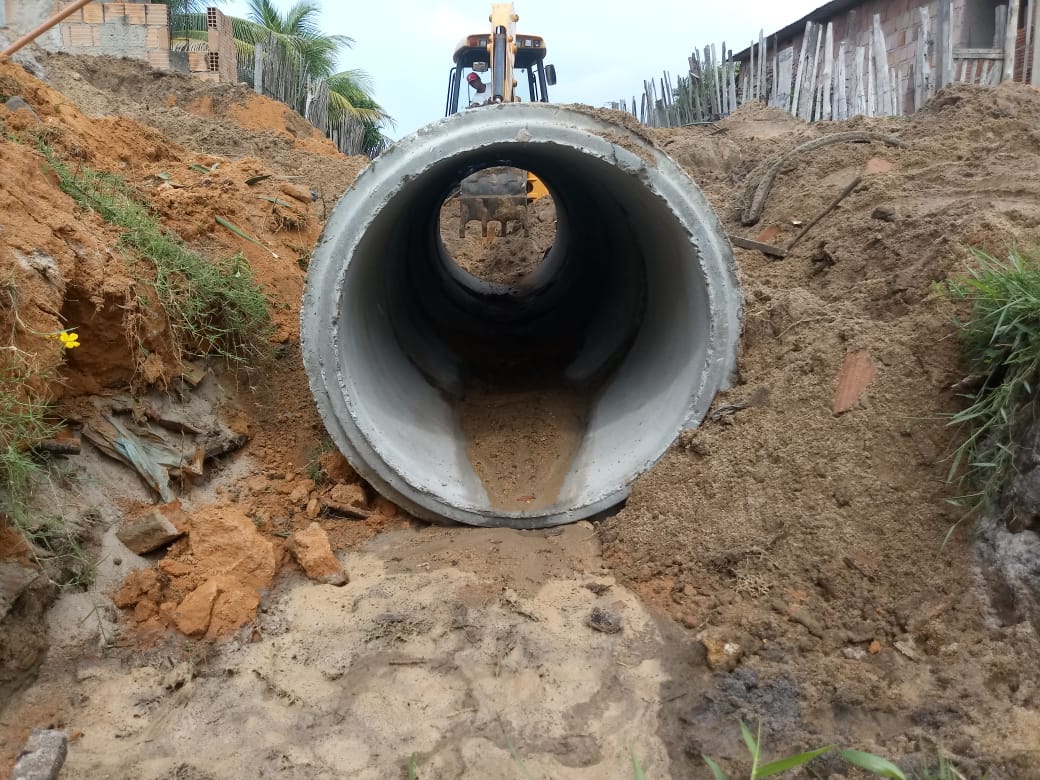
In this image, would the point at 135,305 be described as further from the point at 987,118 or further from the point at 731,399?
the point at 987,118

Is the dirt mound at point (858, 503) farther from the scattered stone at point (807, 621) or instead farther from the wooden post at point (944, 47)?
the wooden post at point (944, 47)

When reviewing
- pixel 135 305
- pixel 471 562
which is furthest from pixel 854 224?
pixel 135 305

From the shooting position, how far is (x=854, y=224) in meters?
3.98

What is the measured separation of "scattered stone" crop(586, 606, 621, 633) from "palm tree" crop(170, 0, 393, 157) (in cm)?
1234

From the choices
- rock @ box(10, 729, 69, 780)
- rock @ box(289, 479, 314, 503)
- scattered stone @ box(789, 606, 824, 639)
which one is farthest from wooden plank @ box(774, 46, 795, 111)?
rock @ box(10, 729, 69, 780)

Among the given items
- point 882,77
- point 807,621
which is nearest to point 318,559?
point 807,621

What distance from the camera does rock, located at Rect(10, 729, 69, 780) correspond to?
188 cm

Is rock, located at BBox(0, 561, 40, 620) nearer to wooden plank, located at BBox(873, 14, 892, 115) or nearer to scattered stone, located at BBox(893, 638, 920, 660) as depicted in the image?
scattered stone, located at BBox(893, 638, 920, 660)

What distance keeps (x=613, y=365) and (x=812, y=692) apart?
101 inches

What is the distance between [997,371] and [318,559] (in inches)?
96.6

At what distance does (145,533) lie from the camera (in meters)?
2.76

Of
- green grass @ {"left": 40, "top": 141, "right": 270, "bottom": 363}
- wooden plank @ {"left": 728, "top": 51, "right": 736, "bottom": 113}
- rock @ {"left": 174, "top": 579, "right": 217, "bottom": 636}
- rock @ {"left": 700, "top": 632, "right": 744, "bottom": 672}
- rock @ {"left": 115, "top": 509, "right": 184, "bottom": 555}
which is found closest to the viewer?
rock @ {"left": 700, "top": 632, "right": 744, "bottom": 672}

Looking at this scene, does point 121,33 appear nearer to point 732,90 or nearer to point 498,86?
point 498,86

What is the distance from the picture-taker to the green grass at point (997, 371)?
233 centimetres
